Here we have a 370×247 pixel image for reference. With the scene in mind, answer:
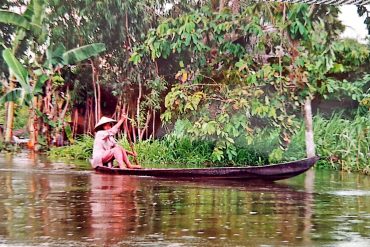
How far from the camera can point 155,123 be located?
686 cm

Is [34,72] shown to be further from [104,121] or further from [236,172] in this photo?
[236,172]

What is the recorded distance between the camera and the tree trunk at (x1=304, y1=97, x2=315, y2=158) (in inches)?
267

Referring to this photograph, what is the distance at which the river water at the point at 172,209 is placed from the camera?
13.6 feet

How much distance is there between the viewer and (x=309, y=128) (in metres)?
6.88

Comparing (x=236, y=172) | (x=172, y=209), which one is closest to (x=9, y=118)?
(x=236, y=172)

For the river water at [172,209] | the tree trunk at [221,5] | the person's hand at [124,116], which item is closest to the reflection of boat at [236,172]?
the river water at [172,209]

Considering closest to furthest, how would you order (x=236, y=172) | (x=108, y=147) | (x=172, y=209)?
(x=172, y=209) → (x=236, y=172) → (x=108, y=147)

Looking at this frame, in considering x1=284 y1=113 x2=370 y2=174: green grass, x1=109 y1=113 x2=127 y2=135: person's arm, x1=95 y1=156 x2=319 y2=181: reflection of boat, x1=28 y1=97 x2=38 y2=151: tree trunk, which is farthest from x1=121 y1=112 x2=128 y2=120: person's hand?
x1=284 y1=113 x2=370 y2=174: green grass

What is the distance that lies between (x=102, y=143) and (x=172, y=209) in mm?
1730

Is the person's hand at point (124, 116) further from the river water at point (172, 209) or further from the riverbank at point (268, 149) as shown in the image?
the river water at point (172, 209)

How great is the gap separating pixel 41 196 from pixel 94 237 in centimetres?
162

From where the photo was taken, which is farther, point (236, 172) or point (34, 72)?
point (34, 72)

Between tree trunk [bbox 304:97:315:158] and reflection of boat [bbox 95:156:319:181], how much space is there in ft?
0.81

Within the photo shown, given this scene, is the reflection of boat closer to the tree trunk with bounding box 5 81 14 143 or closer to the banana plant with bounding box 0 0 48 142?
the tree trunk with bounding box 5 81 14 143
